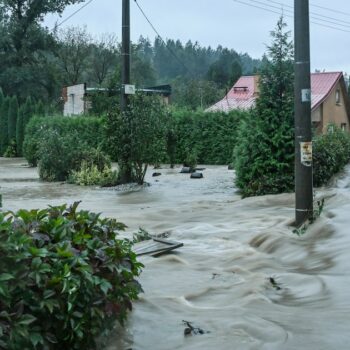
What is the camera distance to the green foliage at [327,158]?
14547mm

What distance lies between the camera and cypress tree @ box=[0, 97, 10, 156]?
45.2 meters

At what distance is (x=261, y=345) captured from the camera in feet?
14.2

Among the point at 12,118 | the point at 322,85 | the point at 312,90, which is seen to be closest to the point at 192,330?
the point at 312,90

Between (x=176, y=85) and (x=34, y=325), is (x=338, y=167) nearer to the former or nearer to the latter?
(x=34, y=325)

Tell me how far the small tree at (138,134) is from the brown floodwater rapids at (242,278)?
426 cm

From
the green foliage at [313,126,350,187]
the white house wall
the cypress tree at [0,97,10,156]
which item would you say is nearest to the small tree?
the green foliage at [313,126,350,187]

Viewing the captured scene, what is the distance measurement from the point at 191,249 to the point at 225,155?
2116 cm

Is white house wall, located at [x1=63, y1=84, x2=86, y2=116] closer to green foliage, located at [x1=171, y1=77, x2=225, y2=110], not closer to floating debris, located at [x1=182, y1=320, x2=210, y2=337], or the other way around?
green foliage, located at [x1=171, y1=77, x2=225, y2=110]

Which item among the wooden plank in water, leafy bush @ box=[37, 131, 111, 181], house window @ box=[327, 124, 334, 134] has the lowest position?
the wooden plank in water

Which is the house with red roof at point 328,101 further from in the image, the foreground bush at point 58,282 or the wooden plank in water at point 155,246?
the foreground bush at point 58,282

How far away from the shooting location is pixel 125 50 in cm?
1758

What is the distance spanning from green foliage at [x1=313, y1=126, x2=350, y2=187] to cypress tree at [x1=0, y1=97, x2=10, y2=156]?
33209mm

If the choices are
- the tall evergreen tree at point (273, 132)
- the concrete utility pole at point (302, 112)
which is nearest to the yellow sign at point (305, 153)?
the concrete utility pole at point (302, 112)

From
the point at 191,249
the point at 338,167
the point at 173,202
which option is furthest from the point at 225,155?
the point at 191,249
